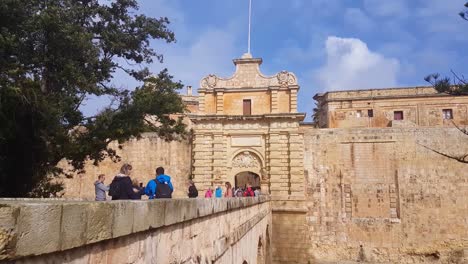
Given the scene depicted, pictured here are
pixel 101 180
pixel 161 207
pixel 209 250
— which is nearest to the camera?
pixel 161 207

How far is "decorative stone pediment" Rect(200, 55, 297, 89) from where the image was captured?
62.8ft

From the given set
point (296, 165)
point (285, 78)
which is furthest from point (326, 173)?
point (285, 78)

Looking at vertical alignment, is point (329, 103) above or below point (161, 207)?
above

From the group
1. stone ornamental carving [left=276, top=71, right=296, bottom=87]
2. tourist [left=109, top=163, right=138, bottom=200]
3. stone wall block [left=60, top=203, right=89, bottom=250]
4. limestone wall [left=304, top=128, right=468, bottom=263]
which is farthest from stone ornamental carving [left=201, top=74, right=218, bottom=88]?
stone wall block [left=60, top=203, right=89, bottom=250]

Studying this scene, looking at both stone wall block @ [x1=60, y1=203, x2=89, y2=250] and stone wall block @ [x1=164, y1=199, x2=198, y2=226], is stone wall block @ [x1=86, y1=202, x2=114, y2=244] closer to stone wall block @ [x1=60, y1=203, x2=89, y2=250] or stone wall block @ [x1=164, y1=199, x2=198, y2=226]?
stone wall block @ [x1=60, y1=203, x2=89, y2=250]

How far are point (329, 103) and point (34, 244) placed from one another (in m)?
31.7

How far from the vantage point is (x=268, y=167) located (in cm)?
1894

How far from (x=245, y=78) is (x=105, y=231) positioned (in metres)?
17.7

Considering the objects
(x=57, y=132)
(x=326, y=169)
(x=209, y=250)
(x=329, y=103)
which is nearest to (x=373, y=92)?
(x=329, y=103)

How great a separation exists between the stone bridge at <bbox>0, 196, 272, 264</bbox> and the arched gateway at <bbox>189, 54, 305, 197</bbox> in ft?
47.0

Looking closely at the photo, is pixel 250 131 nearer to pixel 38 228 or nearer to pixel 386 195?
pixel 386 195

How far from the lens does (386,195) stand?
19641 millimetres

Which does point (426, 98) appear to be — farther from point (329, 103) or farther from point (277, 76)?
point (277, 76)

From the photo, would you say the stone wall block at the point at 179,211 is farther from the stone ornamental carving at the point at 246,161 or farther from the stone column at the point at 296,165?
the stone ornamental carving at the point at 246,161
